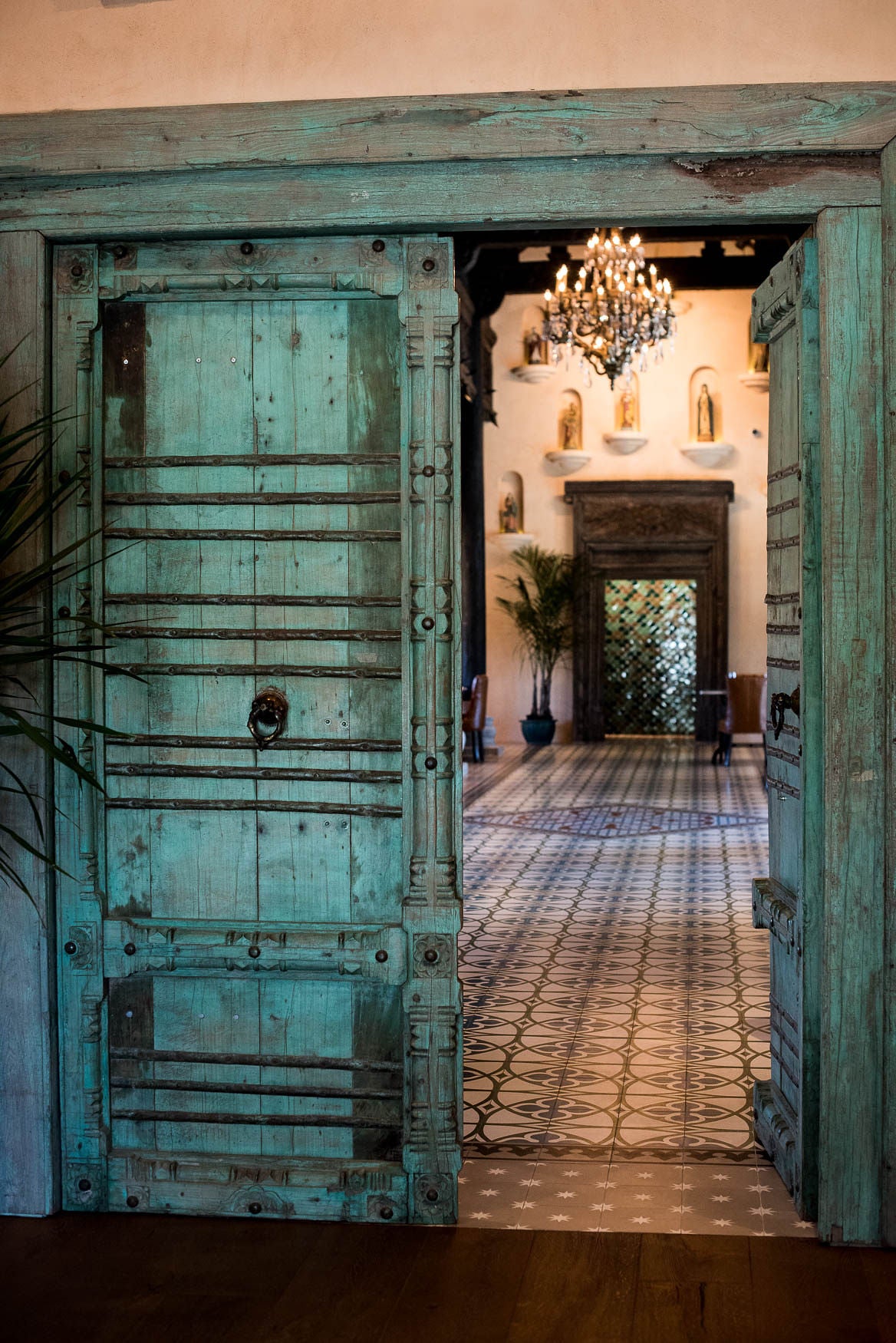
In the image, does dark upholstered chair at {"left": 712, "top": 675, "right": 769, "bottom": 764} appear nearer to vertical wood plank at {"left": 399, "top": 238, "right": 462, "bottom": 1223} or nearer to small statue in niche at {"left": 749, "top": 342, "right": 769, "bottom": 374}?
small statue in niche at {"left": 749, "top": 342, "right": 769, "bottom": 374}

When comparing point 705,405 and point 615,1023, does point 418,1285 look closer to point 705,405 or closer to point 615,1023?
point 615,1023

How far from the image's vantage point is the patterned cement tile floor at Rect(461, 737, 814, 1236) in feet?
11.2

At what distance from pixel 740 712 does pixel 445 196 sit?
12.2 m

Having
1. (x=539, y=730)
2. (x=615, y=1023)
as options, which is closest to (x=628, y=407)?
(x=539, y=730)

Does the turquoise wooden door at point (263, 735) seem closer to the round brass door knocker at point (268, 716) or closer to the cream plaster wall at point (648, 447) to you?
the round brass door knocker at point (268, 716)

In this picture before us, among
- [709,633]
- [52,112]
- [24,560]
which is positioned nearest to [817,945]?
[24,560]

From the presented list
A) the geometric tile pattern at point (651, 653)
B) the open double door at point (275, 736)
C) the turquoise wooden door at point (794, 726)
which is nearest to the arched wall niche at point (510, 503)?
the geometric tile pattern at point (651, 653)

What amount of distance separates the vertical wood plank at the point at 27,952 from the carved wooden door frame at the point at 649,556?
13321 millimetres

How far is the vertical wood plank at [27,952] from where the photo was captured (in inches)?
130

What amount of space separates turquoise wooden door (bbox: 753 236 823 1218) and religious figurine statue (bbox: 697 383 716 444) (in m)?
12.6

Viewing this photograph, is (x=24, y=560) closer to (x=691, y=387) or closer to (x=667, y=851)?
(x=667, y=851)

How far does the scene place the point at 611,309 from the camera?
10711 mm

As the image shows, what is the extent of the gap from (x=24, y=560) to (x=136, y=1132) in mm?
1421

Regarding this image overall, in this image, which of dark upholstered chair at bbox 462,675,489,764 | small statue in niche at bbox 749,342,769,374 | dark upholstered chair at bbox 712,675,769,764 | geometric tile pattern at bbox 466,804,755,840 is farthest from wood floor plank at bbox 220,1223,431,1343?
small statue in niche at bbox 749,342,769,374
